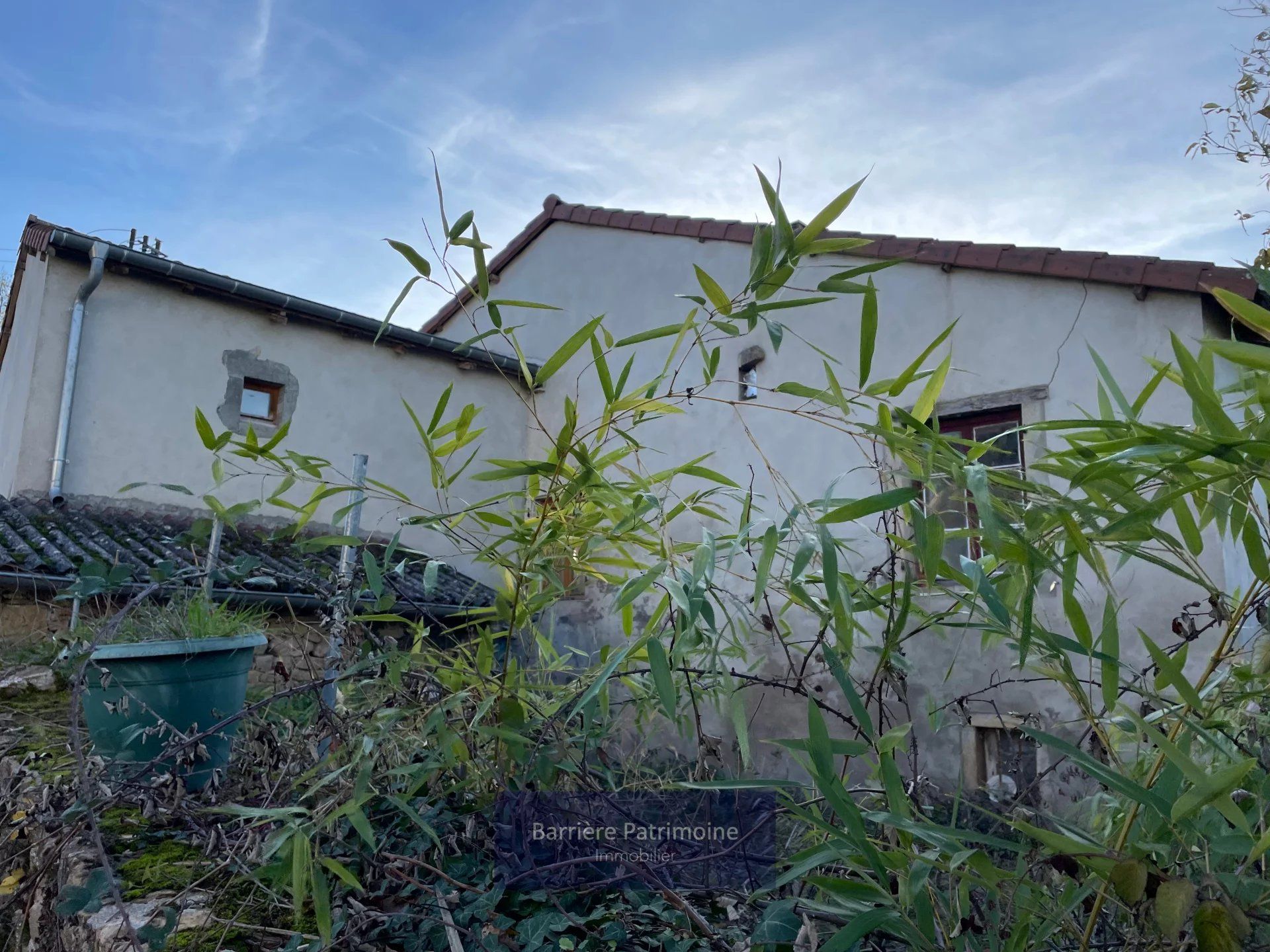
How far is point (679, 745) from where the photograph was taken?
5496mm

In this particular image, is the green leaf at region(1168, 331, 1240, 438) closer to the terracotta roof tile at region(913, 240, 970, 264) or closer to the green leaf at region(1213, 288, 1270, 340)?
the green leaf at region(1213, 288, 1270, 340)

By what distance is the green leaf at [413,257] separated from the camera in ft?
4.59

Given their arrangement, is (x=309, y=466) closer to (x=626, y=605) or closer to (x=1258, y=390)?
(x=626, y=605)

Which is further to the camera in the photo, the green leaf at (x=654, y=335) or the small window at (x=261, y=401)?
the small window at (x=261, y=401)

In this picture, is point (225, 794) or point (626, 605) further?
point (225, 794)

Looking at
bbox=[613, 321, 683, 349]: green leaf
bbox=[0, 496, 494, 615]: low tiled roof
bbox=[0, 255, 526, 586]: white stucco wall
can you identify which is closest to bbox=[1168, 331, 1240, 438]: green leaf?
bbox=[613, 321, 683, 349]: green leaf

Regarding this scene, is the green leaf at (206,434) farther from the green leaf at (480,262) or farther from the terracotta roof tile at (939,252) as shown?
the terracotta roof tile at (939,252)

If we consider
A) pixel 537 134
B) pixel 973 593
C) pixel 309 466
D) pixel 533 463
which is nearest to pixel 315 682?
pixel 309 466

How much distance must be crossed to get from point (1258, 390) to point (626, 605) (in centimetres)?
88

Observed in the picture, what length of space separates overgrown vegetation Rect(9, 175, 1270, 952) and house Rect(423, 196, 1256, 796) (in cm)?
216

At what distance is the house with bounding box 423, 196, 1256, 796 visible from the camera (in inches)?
197

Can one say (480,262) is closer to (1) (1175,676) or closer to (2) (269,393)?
(1) (1175,676)

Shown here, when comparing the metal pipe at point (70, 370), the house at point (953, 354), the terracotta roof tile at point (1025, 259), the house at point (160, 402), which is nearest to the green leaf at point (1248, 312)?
the house at point (953, 354)

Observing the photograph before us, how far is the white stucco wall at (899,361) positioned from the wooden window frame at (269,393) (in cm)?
271
